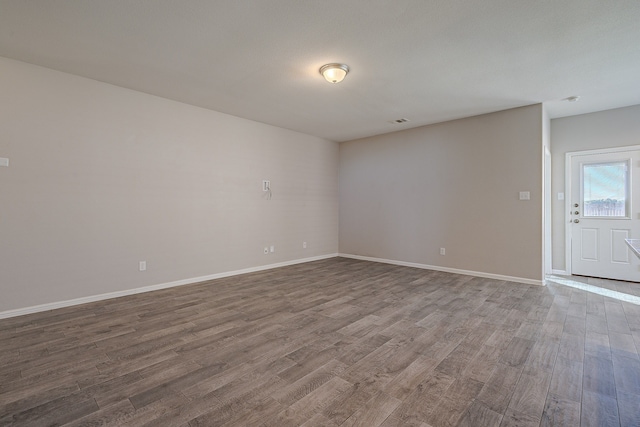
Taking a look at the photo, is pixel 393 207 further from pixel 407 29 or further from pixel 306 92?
pixel 407 29

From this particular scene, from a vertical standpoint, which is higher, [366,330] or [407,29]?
[407,29]

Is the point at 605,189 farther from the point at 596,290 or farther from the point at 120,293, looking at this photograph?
the point at 120,293

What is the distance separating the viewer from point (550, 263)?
5215 millimetres

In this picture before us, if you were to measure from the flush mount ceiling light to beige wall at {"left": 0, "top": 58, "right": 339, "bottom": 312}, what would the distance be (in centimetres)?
234

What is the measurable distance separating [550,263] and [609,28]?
4002 mm

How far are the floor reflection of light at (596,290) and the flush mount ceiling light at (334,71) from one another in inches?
174

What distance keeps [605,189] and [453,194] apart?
2272 mm

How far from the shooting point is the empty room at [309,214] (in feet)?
6.35

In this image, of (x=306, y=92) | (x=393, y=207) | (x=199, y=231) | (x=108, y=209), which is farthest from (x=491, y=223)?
(x=108, y=209)

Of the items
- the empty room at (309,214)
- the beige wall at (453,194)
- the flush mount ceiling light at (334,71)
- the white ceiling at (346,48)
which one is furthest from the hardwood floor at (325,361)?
the white ceiling at (346,48)

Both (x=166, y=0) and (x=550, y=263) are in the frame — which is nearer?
(x=166, y=0)

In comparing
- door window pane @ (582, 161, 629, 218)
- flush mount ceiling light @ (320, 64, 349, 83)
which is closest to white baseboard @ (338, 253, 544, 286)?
door window pane @ (582, 161, 629, 218)

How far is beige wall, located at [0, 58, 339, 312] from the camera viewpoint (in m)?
3.16

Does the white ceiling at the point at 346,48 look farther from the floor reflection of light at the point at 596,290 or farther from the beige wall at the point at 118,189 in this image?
the floor reflection of light at the point at 596,290
